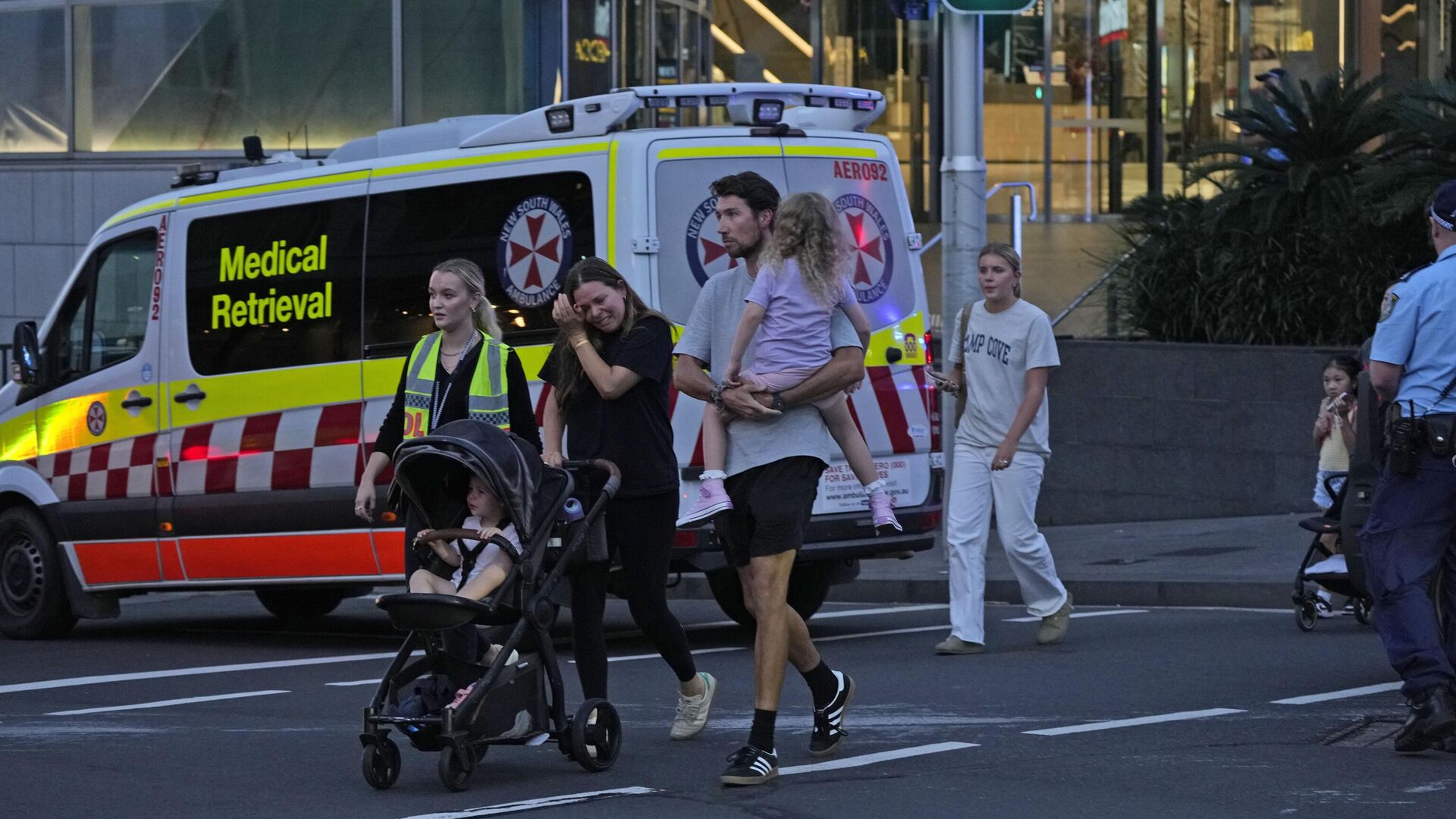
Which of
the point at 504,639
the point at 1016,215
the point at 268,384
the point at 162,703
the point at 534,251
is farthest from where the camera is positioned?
the point at 1016,215

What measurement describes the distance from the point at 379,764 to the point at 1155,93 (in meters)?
19.5

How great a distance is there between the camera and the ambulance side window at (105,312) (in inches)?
438

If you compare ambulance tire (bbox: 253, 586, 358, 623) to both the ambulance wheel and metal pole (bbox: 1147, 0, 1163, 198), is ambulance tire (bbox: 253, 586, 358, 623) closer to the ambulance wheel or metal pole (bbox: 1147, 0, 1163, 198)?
the ambulance wheel

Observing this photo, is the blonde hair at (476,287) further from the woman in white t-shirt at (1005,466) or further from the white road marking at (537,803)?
the woman in white t-shirt at (1005,466)

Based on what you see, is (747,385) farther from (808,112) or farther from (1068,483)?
(1068,483)

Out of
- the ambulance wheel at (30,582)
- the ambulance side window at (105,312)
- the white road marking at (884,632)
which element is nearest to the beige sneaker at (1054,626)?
the white road marking at (884,632)

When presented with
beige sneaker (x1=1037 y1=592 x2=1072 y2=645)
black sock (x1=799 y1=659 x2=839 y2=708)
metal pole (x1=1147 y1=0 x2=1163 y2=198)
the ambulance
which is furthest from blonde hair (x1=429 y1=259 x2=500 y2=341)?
metal pole (x1=1147 y1=0 x2=1163 y2=198)

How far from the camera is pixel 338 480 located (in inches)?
399

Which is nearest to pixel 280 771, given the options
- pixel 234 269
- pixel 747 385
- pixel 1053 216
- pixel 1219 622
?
pixel 747 385

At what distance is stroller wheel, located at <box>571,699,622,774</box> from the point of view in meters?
6.29

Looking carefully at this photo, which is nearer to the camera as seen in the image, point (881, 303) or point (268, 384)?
point (881, 303)

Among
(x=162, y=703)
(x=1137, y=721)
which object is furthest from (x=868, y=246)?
(x=162, y=703)

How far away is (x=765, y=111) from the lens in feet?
32.3

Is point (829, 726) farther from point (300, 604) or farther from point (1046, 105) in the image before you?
point (1046, 105)
